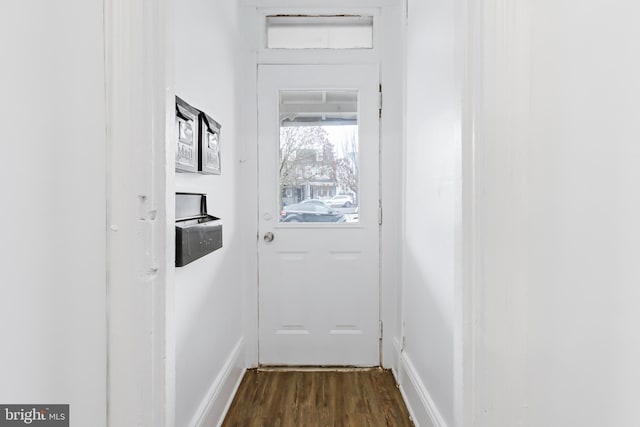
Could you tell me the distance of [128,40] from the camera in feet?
2.75

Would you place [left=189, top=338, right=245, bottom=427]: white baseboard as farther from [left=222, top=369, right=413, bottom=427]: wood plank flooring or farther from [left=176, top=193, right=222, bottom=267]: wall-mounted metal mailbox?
[left=176, top=193, right=222, bottom=267]: wall-mounted metal mailbox

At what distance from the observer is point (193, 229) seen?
1.46 m

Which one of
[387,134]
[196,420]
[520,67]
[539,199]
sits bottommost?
[196,420]

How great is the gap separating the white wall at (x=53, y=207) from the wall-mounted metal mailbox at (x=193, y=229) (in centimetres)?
51

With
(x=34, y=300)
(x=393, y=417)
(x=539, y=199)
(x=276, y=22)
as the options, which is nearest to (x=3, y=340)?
(x=34, y=300)

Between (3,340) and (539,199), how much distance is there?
3.49 ft

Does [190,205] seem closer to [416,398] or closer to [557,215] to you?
[557,215]

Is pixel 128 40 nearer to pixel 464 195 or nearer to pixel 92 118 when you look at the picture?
pixel 92 118

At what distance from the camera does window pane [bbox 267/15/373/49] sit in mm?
2678

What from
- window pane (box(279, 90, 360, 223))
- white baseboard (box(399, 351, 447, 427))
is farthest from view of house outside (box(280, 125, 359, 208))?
white baseboard (box(399, 351, 447, 427))

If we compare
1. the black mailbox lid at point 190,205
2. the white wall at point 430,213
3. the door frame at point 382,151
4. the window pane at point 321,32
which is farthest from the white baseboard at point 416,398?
the window pane at point 321,32

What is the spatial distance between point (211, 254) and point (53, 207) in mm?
1144

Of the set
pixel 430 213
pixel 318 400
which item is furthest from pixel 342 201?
pixel 318 400

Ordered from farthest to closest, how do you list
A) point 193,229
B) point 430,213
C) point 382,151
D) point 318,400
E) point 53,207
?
point 382,151 < point 318,400 < point 430,213 < point 193,229 < point 53,207
